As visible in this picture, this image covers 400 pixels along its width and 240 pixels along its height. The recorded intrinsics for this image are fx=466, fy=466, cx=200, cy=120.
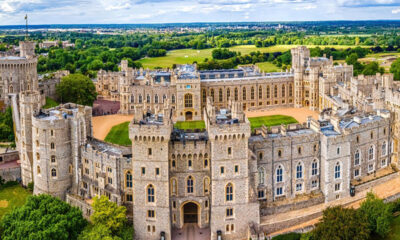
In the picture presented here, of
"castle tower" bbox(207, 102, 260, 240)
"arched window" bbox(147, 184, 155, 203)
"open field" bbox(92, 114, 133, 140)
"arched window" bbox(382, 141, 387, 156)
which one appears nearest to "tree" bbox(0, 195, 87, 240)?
"arched window" bbox(147, 184, 155, 203)

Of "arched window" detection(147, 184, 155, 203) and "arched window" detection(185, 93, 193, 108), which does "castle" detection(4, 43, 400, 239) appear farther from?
"arched window" detection(185, 93, 193, 108)

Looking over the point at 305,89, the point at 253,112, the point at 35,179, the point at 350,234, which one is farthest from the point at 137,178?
the point at 305,89

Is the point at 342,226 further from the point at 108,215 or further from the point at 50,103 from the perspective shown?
the point at 50,103

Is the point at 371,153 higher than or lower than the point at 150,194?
higher

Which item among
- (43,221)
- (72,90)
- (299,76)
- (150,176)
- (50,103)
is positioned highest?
(299,76)

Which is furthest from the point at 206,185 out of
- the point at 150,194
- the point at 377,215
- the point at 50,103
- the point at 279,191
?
the point at 50,103

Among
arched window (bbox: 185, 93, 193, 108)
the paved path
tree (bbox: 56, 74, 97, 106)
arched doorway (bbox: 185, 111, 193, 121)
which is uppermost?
tree (bbox: 56, 74, 97, 106)

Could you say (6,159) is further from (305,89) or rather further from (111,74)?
(305,89)
